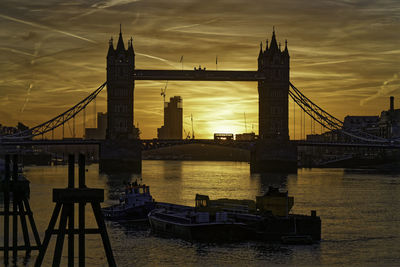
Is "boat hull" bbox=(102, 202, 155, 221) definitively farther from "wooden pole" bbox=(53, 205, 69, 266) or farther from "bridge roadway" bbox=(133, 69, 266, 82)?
"bridge roadway" bbox=(133, 69, 266, 82)

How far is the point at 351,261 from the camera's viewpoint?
1805 inches

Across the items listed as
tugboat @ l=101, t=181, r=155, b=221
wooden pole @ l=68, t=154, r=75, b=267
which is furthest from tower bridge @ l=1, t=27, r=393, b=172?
wooden pole @ l=68, t=154, r=75, b=267

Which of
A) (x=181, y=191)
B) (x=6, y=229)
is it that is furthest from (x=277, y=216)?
(x=181, y=191)

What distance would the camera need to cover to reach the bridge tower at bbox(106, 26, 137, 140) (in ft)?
521

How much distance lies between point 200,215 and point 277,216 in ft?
17.1

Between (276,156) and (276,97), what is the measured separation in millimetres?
12595

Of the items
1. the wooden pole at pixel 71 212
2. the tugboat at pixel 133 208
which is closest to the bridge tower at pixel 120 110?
the tugboat at pixel 133 208

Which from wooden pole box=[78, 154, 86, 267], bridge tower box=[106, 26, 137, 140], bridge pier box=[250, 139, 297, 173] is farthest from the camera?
bridge tower box=[106, 26, 137, 140]

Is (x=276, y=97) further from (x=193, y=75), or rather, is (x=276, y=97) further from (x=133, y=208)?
(x=133, y=208)

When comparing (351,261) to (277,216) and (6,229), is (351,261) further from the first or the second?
(6,229)

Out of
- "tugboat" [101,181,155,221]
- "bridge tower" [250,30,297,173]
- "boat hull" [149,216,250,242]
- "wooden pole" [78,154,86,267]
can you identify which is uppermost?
"bridge tower" [250,30,297,173]

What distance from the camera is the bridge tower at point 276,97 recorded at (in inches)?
6353

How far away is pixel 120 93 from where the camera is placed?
159 m

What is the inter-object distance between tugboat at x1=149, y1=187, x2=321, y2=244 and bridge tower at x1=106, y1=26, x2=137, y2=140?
10584cm
